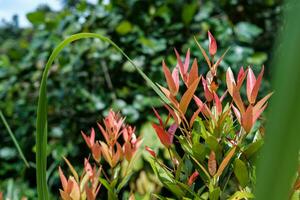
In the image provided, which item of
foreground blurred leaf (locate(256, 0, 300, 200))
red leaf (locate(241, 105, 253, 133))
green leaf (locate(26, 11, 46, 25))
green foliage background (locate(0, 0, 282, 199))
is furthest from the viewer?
green leaf (locate(26, 11, 46, 25))

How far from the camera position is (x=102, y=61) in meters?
2.27

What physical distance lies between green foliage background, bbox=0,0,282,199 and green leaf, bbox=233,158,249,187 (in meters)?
1.51

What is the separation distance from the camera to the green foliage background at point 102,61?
2152 millimetres

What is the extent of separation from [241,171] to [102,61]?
5.86 ft

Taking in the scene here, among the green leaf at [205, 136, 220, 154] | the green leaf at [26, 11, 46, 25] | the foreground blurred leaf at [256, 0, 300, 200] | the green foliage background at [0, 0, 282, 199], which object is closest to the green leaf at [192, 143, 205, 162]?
the green leaf at [205, 136, 220, 154]

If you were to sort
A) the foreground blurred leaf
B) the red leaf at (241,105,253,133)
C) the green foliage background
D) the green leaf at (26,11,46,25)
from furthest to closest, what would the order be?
the green leaf at (26,11,46,25) < the green foliage background < the red leaf at (241,105,253,133) < the foreground blurred leaf

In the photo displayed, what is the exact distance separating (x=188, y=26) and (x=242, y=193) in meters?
1.77

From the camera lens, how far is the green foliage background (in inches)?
84.7

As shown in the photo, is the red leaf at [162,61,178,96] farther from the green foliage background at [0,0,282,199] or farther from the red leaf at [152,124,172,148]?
the green foliage background at [0,0,282,199]

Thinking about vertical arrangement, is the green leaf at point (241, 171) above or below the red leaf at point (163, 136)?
below

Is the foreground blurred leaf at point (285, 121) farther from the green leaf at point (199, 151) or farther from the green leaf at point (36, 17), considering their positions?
the green leaf at point (36, 17)

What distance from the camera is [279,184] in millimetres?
158

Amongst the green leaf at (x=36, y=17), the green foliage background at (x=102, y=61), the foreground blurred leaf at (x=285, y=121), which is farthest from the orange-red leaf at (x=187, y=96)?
the green leaf at (x=36, y=17)

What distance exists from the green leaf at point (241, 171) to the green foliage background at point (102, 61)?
1.51 m
